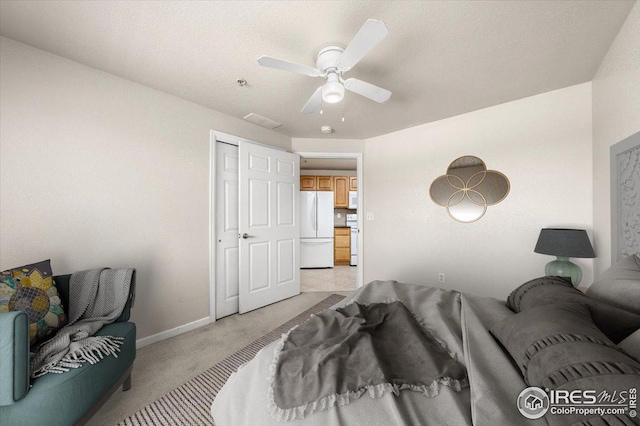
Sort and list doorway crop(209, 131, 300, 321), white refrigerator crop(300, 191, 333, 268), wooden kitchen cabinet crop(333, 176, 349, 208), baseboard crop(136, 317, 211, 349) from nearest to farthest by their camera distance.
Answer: baseboard crop(136, 317, 211, 349), doorway crop(209, 131, 300, 321), white refrigerator crop(300, 191, 333, 268), wooden kitchen cabinet crop(333, 176, 349, 208)

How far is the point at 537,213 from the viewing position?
8.21ft

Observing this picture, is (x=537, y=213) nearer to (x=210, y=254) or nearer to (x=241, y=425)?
(x=241, y=425)

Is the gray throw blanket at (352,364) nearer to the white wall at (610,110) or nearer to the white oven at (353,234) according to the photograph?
the white wall at (610,110)

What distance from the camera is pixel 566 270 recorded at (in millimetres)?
2055

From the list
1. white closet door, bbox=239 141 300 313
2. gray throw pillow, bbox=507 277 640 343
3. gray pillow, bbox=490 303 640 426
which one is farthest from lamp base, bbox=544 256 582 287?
white closet door, bbox=239 141 300 313

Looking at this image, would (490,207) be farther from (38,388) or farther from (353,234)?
(38,388)

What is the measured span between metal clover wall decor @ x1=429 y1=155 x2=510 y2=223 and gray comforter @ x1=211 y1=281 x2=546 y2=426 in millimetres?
2053

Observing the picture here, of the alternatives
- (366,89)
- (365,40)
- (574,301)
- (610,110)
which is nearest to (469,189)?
(610,110)

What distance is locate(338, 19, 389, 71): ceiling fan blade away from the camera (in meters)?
1.18

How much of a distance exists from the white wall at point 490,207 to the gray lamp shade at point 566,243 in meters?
0.50

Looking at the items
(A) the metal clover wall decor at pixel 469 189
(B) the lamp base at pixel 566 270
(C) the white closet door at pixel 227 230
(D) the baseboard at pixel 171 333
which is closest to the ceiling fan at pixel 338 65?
(C) the white closet door at pixel 227 230

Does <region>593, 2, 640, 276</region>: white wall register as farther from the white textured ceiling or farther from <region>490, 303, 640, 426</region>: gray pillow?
<region>490, 303, 640, 426</region>: gray pillow

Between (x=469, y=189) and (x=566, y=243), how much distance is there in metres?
1.10

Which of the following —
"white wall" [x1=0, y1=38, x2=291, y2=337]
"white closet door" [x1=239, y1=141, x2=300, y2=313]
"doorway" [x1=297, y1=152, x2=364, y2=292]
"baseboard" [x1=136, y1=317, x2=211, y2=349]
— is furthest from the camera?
"doorway" [x1=297, y1=152, x2=364, y2=292]
